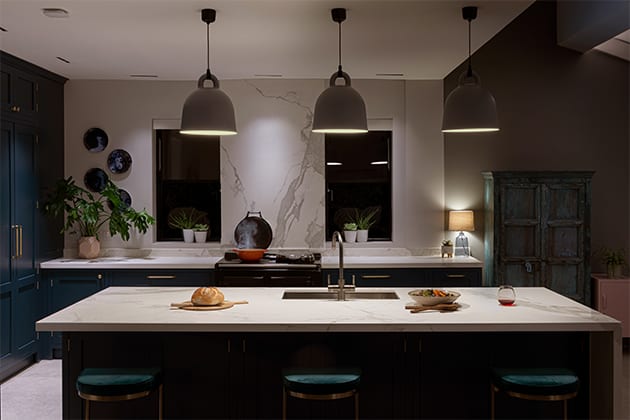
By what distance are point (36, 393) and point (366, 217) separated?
3.52 metres

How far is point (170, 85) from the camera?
6.80 metres

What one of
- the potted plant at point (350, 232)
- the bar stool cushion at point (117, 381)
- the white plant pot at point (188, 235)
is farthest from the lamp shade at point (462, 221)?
the bar stool cushion at point (117, 381)

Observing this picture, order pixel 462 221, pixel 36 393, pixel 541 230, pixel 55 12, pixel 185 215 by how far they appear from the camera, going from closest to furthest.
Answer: pixel 55 12
pixel 36 393
pixel 541 230
pixel 462 221
pixel 185 215

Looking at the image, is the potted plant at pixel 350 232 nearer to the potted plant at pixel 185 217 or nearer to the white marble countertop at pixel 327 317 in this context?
the potted plant at pixel 185 217

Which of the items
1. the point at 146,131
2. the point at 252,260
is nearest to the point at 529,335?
the point at 252,260

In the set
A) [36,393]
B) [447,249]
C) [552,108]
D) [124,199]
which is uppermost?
[552,108]

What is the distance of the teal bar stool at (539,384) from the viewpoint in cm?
324

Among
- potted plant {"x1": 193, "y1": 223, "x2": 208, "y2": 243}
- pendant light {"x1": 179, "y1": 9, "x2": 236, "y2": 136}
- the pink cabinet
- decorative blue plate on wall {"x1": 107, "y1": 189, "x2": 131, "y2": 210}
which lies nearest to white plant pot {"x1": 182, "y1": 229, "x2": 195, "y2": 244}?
potted plant {"x1": 193, "y1": 223, "x2": 208, "y2": 243}

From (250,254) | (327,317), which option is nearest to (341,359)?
(327,317)

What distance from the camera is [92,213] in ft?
21.0

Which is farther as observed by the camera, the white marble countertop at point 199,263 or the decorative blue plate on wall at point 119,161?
the decorative blue plate on wall at point 119,161

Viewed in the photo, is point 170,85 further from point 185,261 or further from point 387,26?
point 387,26

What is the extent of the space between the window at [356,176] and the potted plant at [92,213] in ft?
6.09

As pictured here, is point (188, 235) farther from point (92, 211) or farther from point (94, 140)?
point (94, 140)
